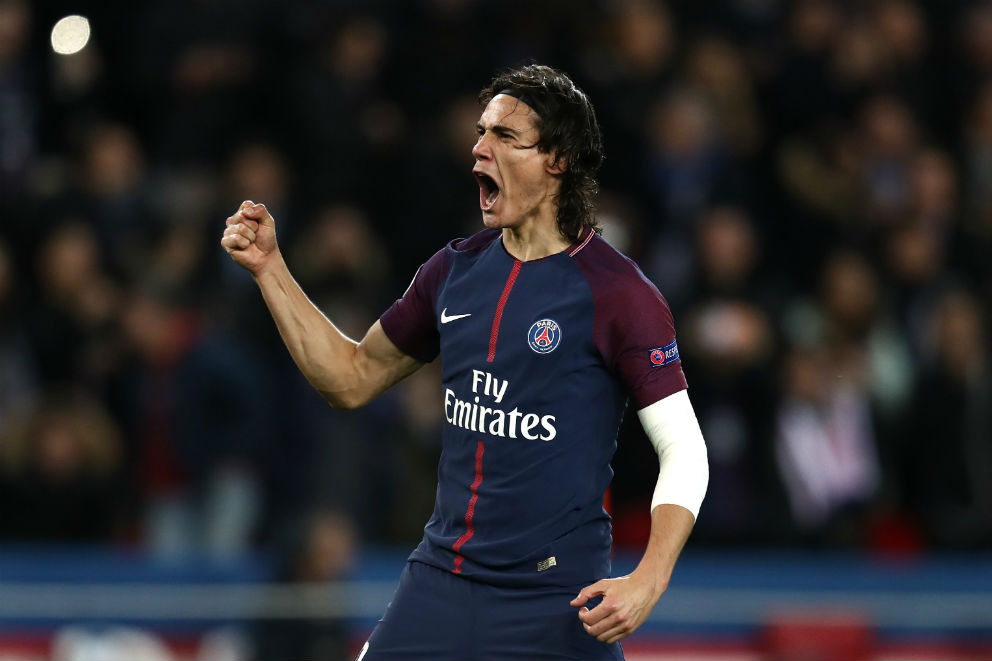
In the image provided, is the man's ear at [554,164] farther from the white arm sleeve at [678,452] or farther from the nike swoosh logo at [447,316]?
the white arm sleeve at [678,452]

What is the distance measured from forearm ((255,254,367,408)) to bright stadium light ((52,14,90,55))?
648 cm

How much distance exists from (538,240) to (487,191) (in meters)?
0.18

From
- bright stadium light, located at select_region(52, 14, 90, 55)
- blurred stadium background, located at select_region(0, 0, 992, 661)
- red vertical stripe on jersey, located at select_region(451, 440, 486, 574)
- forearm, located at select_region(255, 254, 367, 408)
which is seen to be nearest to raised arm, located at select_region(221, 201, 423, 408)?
forearm, located at select_region(255, 254, 367, 408)

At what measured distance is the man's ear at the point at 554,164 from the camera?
392cm

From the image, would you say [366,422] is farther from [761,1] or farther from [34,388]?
[761,1]

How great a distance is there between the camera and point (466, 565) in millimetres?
3848

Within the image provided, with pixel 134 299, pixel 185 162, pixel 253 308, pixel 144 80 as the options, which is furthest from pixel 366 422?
pixel 144 80

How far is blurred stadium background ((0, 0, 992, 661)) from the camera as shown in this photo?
8250mm

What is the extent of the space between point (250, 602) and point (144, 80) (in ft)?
12.9

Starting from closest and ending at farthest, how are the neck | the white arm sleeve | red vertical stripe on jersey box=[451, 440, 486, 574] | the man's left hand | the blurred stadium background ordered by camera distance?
Answer: 1. the man's left hand
2. the white arm sleeve
3. red vertical stripe on jersey box=[451, 440, 486, 574]
4. the neck
5. the blurred stadium background

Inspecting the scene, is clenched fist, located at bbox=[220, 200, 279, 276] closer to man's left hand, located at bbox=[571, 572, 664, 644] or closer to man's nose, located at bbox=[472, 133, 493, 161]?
man's nose, located at bbox=[472, 133, 493, 161]

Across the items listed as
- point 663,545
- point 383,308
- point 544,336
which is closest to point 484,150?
point 544,336

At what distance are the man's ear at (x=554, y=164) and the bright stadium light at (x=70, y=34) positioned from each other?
22.6ft

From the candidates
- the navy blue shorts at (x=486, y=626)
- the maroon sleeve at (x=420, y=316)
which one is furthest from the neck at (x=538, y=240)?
the navy blue shorts at (x=486, y=626)
